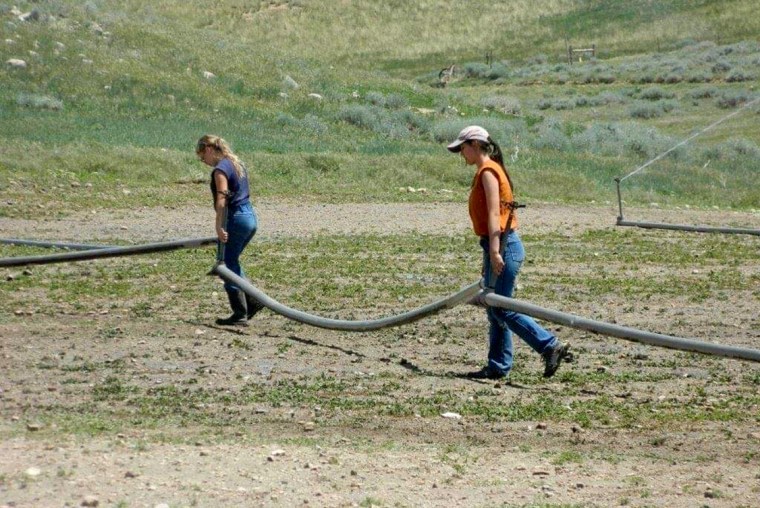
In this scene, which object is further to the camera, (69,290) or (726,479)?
(69,290)

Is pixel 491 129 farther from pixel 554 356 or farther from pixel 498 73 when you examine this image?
pixel 498 73

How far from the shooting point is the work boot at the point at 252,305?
10906 millimetres

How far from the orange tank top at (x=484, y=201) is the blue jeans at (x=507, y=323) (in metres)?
0.12

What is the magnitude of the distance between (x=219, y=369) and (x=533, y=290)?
4588 millimetres

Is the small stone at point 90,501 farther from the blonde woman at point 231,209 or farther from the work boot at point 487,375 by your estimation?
the blonde woman at point 231,209

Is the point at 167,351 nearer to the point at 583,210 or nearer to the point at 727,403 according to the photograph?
the point at 727,403

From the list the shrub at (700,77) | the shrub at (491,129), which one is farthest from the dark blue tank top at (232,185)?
the shrub at (700,77)

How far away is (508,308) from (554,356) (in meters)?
0.43

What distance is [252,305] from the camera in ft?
36.0

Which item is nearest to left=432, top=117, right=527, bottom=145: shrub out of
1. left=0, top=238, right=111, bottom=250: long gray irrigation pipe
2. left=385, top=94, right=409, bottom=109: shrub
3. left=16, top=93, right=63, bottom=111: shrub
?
left=385, top=94, right=409, bottom=109: shrub

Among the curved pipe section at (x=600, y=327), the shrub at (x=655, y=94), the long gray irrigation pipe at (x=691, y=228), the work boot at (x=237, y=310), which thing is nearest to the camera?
the curved pipe section at (x=600, y=327)

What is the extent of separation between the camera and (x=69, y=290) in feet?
40.9

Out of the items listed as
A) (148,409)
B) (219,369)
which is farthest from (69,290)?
(148,409)

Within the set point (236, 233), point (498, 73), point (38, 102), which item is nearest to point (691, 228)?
point (236, 233)
